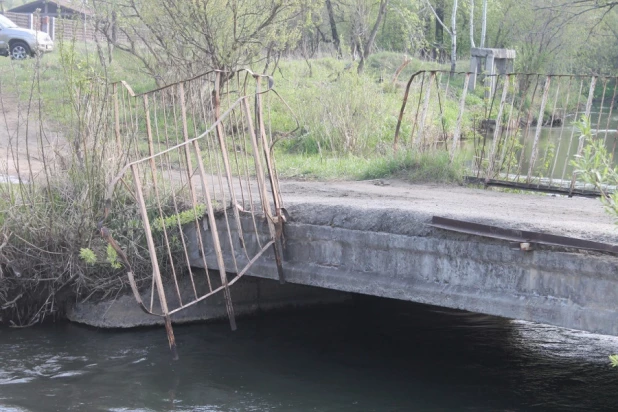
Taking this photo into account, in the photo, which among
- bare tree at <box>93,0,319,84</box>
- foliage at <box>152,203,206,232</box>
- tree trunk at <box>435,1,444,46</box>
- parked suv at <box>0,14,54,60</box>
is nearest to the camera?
foliage at <box>152,203,206,232</box>

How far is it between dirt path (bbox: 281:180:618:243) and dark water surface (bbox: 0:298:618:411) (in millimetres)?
1267

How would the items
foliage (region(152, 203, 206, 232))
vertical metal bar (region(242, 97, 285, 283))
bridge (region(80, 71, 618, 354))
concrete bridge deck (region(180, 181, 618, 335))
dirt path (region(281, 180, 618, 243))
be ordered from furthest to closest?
foliage (region(152, 203, 206, 232)) < vertical metal bar (region(242, 97, 285, 283)) < dirt path (region(281, 180, 618, 243)) < bridge (region(80, 71, 618, 354)) < concrete bridge deck (region(180, 181, 618, 335))

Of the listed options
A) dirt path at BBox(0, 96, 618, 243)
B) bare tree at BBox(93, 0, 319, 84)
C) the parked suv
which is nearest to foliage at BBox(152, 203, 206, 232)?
dirt path at BBox(0, 96, 618, 243)

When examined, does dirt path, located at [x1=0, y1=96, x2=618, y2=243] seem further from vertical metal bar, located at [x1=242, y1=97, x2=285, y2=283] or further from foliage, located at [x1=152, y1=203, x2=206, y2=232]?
foliage, located at [x1=152, y1=203, x2=206, y2=232]

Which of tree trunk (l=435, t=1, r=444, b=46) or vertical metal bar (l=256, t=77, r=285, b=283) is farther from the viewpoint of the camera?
tree trunk (l=435, t=1, r=444, b=46)

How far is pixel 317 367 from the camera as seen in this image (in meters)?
6.82

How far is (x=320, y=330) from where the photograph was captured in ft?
26.1

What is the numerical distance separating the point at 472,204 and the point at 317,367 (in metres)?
2.40

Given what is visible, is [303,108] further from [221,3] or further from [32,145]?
[32,145]

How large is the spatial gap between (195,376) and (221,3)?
8377 mm

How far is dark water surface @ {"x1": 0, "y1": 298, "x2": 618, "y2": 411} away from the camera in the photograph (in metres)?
6.00

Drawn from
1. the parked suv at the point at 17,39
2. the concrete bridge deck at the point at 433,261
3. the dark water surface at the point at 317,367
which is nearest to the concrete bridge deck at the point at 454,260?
the concrete bridge deck at the point at 433,261

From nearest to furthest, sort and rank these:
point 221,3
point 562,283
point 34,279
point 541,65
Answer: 1. point 562,283
2. point 34,279
3. point 221,3
4. point 541,65

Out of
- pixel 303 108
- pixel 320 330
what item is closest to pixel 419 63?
pixel 303 108
